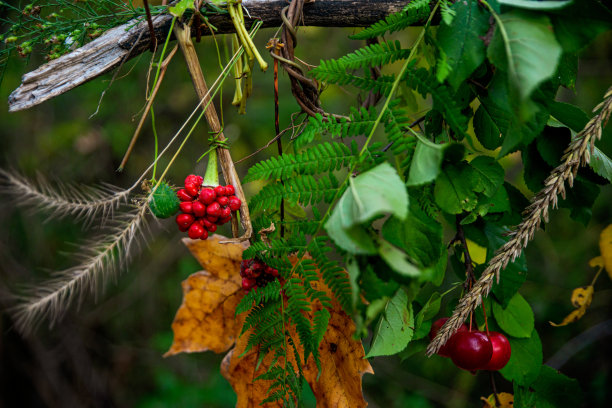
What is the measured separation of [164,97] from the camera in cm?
260

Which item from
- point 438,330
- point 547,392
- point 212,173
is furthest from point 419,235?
point 547,392

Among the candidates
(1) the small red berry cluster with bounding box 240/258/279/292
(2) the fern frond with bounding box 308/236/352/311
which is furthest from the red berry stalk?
(2) the fern frond with bounding box 308/236/352/311

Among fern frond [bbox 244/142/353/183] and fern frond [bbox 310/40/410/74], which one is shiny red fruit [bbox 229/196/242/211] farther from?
fern frond [bbox 310/40/410/74]

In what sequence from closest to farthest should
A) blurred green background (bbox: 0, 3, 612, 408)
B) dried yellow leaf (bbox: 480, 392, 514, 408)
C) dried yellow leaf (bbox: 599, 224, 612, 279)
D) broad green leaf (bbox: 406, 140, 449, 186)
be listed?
broad green leaf (bbox: 406, 140, 449, 186), dried yellow leaf (bbox: 480, 392, 514, 408), dried yellow leaf (bbox: 599, 224, 612, 279), blurred green background (bbox: 0, 3, 612, 408)

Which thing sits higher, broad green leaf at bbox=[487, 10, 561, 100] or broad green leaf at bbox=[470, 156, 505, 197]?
broad green leaf at bbox=[487, 10, 561, 100]

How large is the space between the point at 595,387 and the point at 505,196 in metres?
2.18

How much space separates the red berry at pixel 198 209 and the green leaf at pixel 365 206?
1.10 ft

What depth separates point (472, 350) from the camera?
0.74 m

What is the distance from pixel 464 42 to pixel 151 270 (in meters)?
2.61

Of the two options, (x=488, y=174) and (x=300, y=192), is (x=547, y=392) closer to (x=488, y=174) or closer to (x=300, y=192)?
(x=488, y=174)

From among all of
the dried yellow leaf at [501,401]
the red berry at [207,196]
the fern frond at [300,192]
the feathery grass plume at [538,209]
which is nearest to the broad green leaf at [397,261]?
the fern frond at [300,192]

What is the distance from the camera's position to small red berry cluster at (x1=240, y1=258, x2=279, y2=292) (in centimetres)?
80

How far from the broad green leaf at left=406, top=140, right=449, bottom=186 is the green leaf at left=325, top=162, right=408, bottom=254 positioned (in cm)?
7

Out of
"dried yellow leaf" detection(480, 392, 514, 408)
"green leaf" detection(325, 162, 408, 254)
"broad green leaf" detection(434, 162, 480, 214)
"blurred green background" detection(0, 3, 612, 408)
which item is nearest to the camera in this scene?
"green leaf" detection(325, 162, 408, 254)
